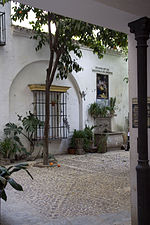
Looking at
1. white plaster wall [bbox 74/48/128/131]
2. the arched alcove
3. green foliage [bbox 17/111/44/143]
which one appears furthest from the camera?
white plaster wall [bbox 74/48/128/131]

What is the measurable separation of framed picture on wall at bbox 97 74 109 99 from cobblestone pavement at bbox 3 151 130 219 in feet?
14.5

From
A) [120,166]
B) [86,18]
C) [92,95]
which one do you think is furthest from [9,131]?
[86,18]

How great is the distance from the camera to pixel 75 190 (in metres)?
5.88

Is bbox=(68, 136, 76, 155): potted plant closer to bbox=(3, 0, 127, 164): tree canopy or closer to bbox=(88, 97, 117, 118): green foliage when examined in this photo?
bbox=(88, 97, 117, 118): green foliage

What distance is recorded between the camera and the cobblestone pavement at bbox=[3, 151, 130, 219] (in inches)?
183

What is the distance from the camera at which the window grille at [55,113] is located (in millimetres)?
10820

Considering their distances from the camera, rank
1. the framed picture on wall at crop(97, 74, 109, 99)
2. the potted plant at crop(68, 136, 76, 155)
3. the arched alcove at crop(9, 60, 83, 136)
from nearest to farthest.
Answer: the arched alcove at crop(9, 60, 83, 136), the potted plant at crop(68, 136, 76, 155), the framed picture on wall at crop(97, 74, 109, 99)

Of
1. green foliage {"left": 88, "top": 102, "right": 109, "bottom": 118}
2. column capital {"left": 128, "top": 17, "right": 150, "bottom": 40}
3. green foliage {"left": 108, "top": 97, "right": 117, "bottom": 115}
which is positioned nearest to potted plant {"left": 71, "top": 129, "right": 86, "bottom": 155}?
green foliage {"left": 88, "top": 102, "right": 109, "bottom": 118}

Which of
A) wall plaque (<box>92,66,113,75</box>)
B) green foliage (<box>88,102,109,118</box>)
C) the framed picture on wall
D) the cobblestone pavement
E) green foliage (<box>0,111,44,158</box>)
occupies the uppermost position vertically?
wall plaque (<box>92,66,113,75</box>)

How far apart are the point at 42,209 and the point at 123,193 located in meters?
1.78

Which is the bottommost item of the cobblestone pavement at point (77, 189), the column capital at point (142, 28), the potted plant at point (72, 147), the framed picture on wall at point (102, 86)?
the cobblestone pavement at point (77, 189)

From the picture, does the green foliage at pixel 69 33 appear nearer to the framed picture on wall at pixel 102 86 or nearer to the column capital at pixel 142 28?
the framed picture on wall at pixel 102 86

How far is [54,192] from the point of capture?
18.8ft

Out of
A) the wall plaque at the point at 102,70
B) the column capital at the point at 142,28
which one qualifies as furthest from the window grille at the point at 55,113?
the column capital at the point at 142,28
